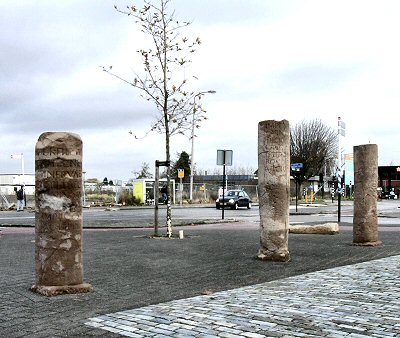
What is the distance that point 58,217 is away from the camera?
750cm

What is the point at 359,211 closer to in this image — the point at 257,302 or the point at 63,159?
the point at 257,302

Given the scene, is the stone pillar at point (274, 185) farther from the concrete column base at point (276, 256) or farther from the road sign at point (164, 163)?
the road sign at point (164, 163)

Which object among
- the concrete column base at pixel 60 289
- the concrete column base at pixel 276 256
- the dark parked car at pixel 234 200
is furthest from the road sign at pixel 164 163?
the dark parked car at pixel 234 200

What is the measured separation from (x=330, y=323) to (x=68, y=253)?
141 inches

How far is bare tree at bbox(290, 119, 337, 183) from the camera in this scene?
75.8 m

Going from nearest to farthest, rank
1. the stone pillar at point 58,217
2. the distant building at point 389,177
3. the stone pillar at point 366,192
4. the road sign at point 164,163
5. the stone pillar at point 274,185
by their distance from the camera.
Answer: the stone pillar at point 58,217, the stone pillar at point 274,185, the stone pillar at point 366,192, the road sign at point 164,163, the distant building at point 389,177

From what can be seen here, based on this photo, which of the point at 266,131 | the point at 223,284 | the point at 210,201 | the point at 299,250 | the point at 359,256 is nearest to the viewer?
the point at 223,284

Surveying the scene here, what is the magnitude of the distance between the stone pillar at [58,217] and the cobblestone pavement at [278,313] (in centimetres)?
149

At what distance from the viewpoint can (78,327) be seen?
5637mm

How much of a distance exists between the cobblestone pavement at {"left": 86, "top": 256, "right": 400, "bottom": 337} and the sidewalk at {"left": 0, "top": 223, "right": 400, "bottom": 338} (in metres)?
0.01

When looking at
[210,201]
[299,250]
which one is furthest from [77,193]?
[210,201]

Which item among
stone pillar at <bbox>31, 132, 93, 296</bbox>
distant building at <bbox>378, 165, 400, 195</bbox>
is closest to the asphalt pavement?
stone pillar at <bbox>31, 132, 93, 296</bbox>

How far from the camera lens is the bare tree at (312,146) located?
7581cm

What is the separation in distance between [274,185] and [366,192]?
4108 millimetres
